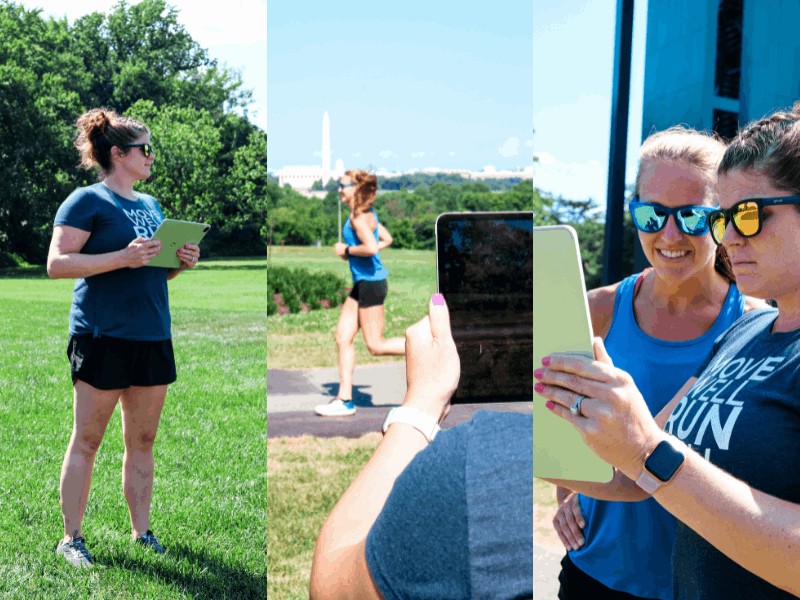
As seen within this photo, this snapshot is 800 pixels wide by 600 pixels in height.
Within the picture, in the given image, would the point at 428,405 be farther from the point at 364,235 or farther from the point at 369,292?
the point at 369,292

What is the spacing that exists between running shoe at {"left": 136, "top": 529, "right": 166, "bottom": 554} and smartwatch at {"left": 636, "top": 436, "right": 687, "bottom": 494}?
2118 millimetres

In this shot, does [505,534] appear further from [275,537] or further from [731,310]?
[275,537]

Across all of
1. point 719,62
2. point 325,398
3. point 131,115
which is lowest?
→ point 325,398

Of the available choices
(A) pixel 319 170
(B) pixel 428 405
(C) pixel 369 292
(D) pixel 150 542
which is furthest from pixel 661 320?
(C) pixel 369 292

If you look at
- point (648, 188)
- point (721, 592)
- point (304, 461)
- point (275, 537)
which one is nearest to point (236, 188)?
point (304, 461)

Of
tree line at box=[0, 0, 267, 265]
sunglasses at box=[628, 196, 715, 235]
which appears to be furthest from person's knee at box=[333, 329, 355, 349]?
→ sunglasses at box=[628, 196, 715, 235]

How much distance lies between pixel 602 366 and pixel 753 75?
237cm

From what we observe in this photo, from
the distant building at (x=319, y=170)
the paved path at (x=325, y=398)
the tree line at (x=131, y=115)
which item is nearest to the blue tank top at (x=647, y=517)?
the distant building at (x=319, y=170)

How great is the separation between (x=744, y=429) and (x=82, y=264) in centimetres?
177

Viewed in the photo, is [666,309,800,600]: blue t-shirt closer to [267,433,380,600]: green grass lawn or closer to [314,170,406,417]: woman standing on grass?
[267,433,380,600]: green grass lawn

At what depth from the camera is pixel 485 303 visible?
3.88 ft

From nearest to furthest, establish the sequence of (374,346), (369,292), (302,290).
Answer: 1. (369,292)
2. (374,346)
3. (302,290)

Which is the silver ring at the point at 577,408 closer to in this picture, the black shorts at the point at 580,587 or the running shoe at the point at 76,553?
the black shorts at the point at 580,587

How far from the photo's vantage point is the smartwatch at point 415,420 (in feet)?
2.08
